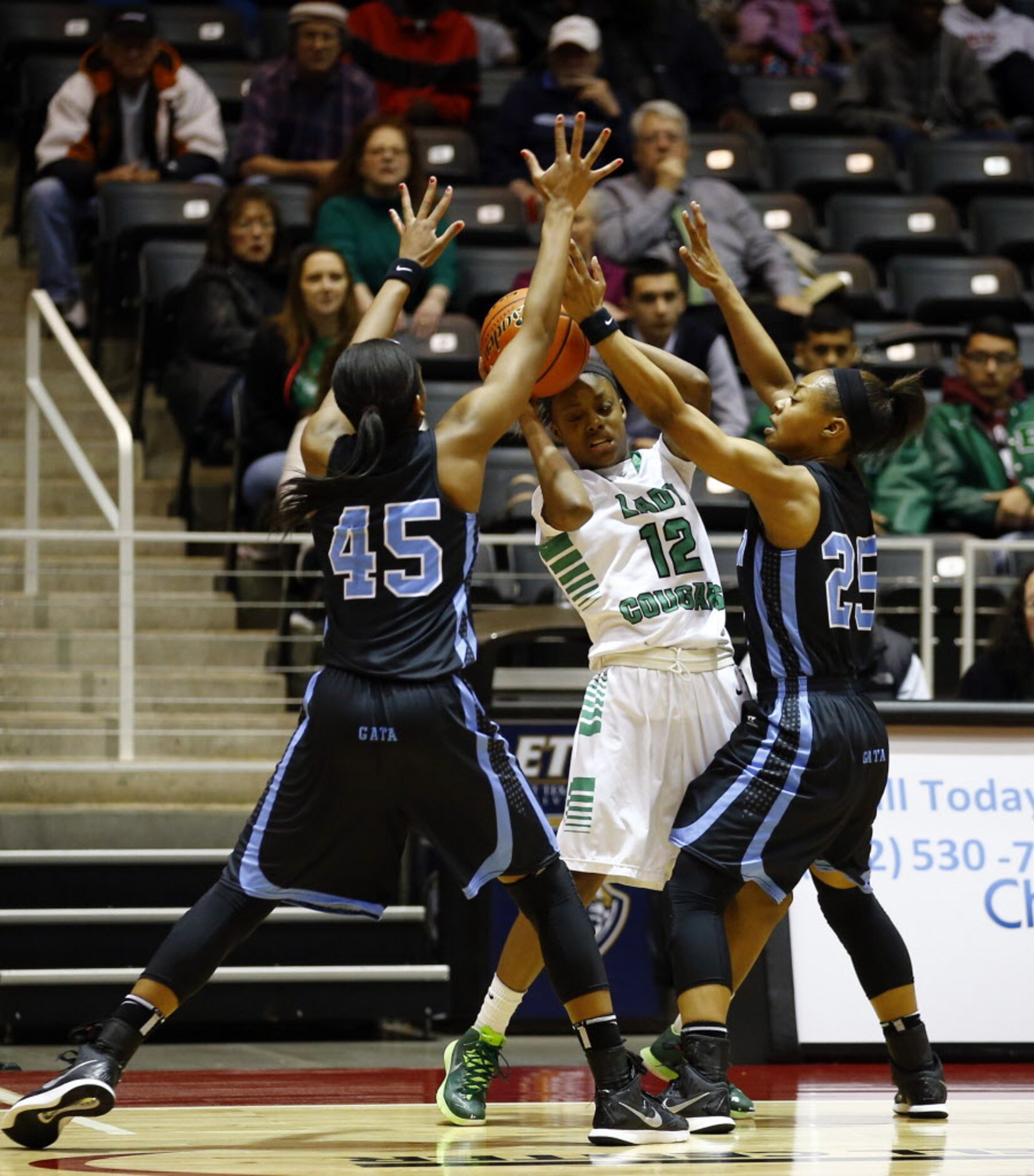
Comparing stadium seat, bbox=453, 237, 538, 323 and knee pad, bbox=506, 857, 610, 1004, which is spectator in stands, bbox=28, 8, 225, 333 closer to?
stadium seat, bbox=453, 237, 538, 323

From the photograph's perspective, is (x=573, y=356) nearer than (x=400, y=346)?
No

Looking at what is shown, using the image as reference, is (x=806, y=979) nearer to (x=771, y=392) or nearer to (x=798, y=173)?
(x=771, y=392)

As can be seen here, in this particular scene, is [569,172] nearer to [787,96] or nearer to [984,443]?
[984,443]

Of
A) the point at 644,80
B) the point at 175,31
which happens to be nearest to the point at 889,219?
the point at 644,80

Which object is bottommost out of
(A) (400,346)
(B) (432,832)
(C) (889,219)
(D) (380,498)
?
(B) (432,832)

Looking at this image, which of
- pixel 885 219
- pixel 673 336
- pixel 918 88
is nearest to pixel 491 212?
pixel 673 336

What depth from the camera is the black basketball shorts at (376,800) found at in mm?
4406

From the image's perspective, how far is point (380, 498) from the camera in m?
4.51

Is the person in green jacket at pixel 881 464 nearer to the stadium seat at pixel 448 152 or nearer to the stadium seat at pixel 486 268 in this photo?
the stadium seat at pixel 486 268

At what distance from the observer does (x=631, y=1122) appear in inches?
177

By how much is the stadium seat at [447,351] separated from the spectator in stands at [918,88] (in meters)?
4.08

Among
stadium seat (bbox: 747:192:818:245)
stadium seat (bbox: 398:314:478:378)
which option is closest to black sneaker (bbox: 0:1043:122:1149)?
stadium seat (bbox: 398:314:478:378)

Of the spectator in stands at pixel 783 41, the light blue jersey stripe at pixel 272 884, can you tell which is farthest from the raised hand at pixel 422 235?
the spectator in stands at pixel 783 41

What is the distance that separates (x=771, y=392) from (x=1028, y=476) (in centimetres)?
344
